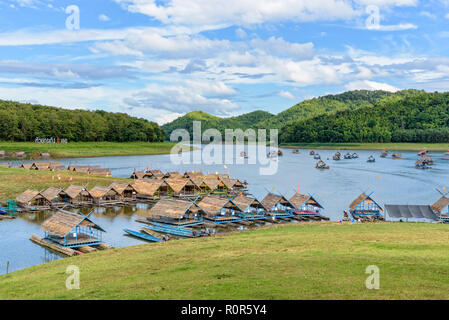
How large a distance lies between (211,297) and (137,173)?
2528 inches

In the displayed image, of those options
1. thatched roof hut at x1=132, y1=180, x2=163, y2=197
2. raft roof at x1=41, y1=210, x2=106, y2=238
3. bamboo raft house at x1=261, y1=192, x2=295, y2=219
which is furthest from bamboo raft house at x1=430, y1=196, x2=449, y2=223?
thatched roof hut at x1=132, y1=180, x2=163, y2=197

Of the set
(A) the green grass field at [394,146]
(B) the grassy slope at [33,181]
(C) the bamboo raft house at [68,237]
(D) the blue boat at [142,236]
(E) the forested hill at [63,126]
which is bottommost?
(D) the blue boat at [142,236]

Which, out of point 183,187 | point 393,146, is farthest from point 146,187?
point 393,146

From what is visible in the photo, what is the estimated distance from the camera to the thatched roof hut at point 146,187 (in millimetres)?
56438

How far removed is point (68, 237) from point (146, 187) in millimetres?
24190

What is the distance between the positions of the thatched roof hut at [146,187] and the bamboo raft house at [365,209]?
26276mm

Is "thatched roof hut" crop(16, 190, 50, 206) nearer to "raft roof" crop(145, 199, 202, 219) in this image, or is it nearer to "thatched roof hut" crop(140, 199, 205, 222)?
"thatched roof hut" crop(140, 199, 205, 222)

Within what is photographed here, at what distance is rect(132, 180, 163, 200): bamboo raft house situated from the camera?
185 ft

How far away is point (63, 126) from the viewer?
16088 cm

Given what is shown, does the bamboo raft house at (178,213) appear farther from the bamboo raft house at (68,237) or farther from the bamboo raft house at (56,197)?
the bamboo raft house at (56,197)

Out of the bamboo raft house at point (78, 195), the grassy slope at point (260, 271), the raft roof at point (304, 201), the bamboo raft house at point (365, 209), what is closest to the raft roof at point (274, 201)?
the raft roof at point (304, 201)

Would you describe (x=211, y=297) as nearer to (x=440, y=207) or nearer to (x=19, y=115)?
(x=440, y=207)

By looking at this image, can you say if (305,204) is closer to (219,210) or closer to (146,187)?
(219,210)

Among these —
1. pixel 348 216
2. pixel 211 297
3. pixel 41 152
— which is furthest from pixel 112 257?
pixel 41 152
